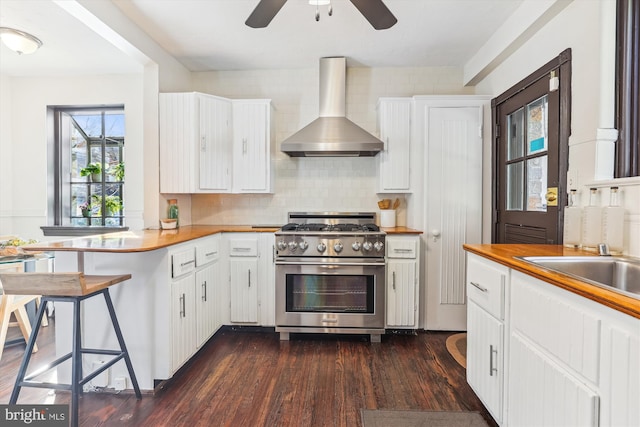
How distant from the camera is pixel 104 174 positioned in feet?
12.5

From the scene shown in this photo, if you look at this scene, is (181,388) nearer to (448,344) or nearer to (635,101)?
(448,344)

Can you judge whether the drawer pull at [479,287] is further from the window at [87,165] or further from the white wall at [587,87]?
the window at [87,165]

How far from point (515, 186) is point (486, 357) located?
1588mm

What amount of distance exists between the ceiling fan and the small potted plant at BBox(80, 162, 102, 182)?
2.89m

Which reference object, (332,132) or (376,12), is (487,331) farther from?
(332,132)

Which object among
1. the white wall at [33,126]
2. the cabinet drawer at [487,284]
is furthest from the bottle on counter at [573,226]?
the white wall at [33,126]

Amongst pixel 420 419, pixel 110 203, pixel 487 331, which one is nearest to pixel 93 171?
pixel 110 203

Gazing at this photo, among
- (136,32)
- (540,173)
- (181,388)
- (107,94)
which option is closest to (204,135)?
(136,32)

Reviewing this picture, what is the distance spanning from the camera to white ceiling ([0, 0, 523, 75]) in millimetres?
2396

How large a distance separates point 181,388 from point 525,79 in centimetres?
322

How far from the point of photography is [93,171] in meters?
3.73

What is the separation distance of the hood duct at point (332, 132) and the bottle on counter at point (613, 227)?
1765 mm

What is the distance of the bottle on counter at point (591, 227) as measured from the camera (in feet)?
5.40

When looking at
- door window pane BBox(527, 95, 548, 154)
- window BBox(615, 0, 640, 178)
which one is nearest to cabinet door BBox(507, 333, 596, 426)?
window BBox(615, 0, 640, 178)
